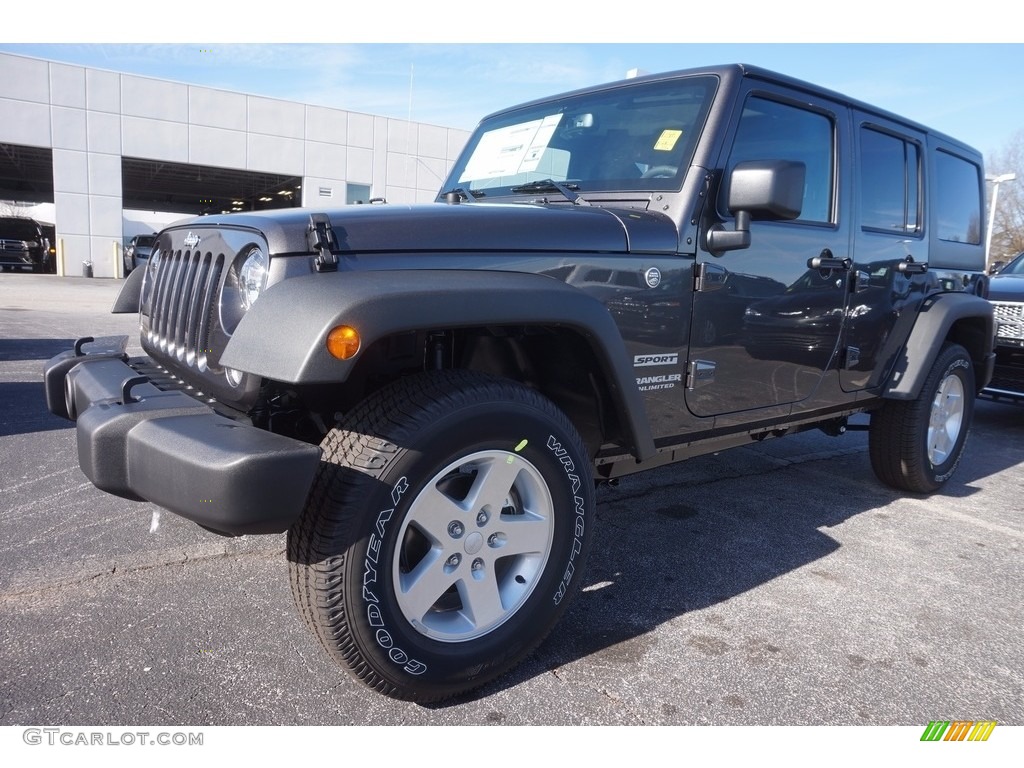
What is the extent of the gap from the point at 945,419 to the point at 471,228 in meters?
3.65

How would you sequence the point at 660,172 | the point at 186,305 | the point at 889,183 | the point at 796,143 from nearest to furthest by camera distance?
the point at 186,305 < the point at 660,172 < the point at 796,143 < the point at 889,183

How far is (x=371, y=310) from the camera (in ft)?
5.66

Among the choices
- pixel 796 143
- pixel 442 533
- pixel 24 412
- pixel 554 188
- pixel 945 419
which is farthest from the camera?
pixel 24 412

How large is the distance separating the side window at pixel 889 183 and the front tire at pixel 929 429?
0.86 m

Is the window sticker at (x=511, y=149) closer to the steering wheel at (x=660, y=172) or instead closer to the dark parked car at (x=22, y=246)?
the steering wheel at (x=660, y=172)

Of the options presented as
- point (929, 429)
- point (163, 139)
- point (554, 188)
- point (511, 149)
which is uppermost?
point (163, 139)

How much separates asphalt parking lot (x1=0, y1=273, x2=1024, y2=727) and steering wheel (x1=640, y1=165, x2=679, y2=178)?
5.31 ft

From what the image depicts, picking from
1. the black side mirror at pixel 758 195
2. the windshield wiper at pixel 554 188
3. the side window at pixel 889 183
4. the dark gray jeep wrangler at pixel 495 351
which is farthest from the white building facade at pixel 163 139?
the black side mirror at pixel 758 195

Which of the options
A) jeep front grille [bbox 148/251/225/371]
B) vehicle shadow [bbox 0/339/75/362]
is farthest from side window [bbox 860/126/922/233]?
vehicle shadow [bbox 0/339/75/362]

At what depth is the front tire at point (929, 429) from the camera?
4.00m

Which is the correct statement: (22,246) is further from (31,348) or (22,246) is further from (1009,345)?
(1009,345)

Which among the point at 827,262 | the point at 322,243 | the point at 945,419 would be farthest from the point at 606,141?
the point at 945,419

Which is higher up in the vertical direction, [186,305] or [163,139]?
[163,139]
